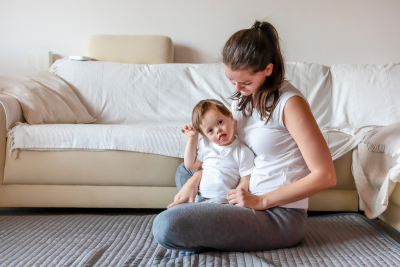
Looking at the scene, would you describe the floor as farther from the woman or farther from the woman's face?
the woman's face

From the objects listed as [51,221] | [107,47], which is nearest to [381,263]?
[51,221]

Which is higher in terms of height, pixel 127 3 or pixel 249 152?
pixel 127 3

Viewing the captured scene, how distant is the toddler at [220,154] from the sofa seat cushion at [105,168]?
1.21 feet

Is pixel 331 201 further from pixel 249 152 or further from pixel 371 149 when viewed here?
pixel 249 152

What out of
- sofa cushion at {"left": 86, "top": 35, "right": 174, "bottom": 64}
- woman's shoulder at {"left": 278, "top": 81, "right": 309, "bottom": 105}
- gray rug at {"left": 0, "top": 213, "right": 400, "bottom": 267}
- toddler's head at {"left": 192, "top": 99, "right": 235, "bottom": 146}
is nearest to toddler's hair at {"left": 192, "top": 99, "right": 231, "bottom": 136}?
toddler's head at {"left": 192, "top": 99, "right": 235, "bottom": 146}

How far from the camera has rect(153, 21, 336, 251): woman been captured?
3.03ft

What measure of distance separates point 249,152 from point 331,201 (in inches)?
24.7

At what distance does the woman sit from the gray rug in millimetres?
59

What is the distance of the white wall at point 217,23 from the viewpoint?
2488 mm

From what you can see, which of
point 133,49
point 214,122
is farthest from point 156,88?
point 214,122

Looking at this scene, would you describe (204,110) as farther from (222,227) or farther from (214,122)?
(222,227)

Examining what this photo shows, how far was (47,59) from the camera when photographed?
2451 millimetres

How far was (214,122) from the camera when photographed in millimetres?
1102

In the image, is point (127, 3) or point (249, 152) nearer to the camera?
point (249, 152)
